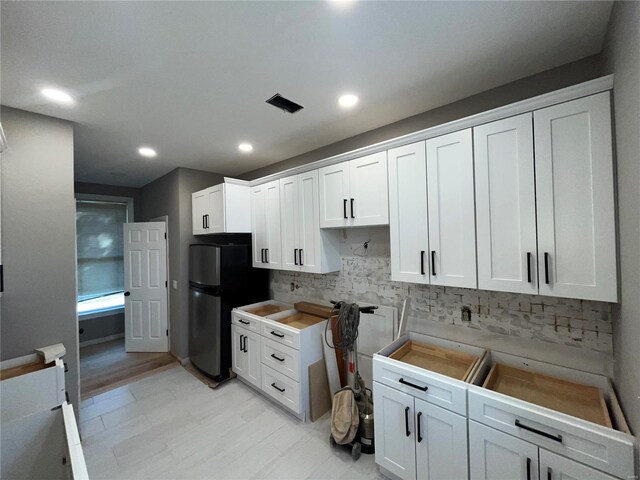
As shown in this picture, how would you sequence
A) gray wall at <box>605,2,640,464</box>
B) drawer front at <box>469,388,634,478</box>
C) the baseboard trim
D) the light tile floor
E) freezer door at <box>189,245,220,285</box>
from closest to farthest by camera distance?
1. gray wall at <box>605,2,640,464</box>
2. drawer front at <box>469,388,634,478</box>
3. the light tile floor
4. freezer door at <box>189,245,220,285</box>
5. the baseboard trim

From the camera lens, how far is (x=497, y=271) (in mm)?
1551

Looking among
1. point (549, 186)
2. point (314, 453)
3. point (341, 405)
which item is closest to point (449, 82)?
point (549, 186)

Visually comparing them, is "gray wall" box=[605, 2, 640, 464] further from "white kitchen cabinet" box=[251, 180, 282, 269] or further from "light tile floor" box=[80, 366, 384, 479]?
"white kitchen cabinet" box=[251, 180, 282, 269]

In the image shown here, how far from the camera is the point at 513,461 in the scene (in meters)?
1.30

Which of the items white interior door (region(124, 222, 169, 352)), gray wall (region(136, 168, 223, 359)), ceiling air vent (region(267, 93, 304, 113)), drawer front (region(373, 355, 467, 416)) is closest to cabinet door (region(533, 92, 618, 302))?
drawer front (region(373, 355, 467, 416))

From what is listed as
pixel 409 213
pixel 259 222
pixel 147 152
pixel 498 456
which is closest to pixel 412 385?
pixel 498 456

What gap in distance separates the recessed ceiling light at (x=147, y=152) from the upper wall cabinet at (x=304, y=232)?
5.15 ft

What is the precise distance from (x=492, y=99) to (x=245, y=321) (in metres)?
3.05

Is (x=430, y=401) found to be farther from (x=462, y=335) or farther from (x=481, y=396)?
(x=462, y=335)

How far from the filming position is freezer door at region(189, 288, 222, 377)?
306cm

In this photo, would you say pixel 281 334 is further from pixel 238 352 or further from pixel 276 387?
pixel 238 352

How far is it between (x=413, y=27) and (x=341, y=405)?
2565 mm

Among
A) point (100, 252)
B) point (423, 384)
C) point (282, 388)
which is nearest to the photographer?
point (423, 384)

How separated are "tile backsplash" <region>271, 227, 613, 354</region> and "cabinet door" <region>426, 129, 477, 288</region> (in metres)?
0.40
